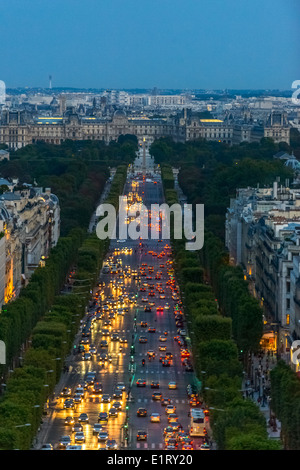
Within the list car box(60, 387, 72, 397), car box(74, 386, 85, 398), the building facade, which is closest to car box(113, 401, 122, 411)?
car box(74, 386, 85, 398)

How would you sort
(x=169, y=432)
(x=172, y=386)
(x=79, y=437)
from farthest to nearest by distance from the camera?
(x=172, y=386)
(x=169, y=432)
(x=79, y=437)

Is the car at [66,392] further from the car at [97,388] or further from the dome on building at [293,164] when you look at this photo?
the dome on building at [293,164]

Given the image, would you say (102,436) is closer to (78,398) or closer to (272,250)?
(78,398)

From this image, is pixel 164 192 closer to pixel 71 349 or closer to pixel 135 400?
pixel 71 349

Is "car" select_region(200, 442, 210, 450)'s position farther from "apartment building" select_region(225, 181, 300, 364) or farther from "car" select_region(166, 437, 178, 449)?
"apartment building" select_region(225, 181, 300, 364)

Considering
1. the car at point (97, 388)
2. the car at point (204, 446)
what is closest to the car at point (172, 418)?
the car at point (204, 446)

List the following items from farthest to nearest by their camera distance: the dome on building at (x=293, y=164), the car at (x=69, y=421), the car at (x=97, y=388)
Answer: the dome on building at (x=293, y=164) → the car at (x=97, y=388) → the car at (x=69, y=421)

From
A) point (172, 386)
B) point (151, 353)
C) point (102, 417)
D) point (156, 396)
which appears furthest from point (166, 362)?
point (102, 417)
